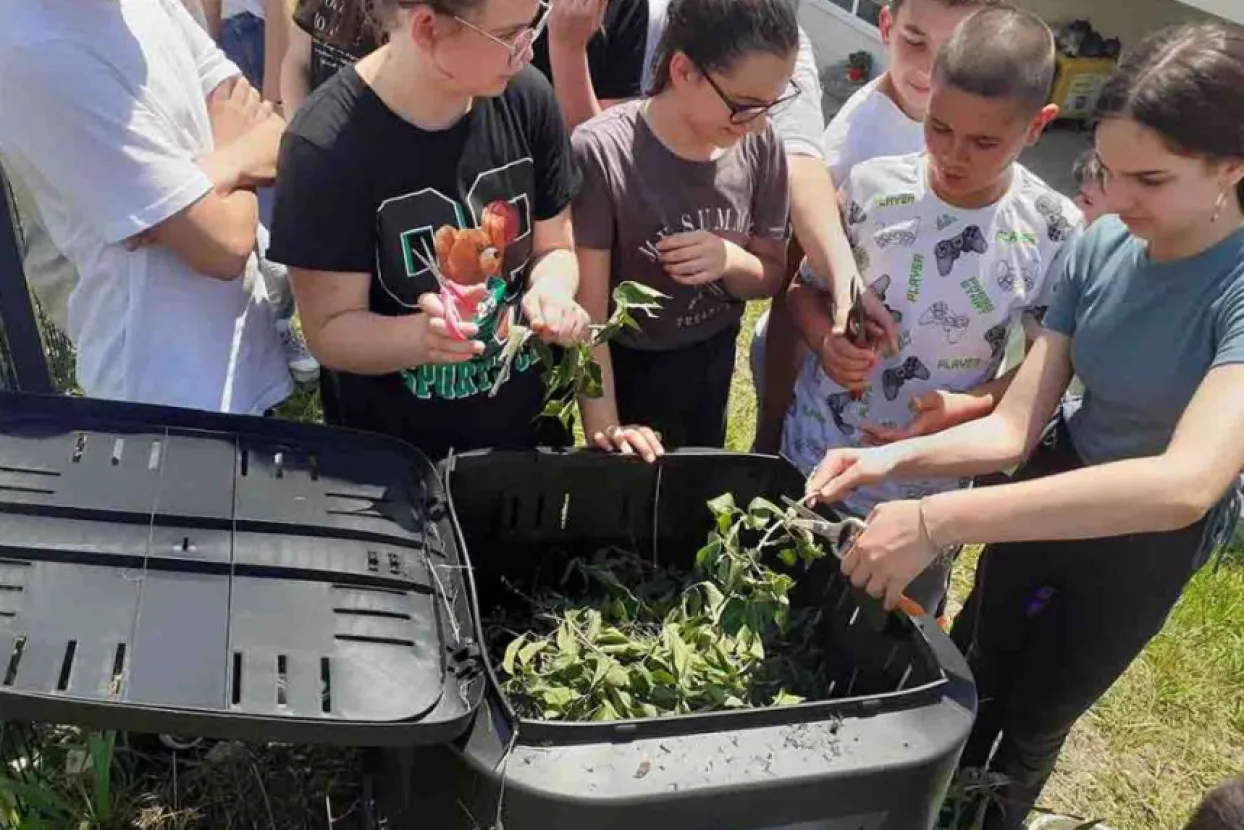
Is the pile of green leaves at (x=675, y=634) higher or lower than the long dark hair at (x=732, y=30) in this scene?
lower

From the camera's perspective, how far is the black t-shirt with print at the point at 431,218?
5.30 ft

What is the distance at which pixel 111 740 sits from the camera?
6.14 ft

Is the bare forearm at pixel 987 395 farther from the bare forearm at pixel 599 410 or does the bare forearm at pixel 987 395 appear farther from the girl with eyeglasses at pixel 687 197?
the bare forearm at pixel 599 410

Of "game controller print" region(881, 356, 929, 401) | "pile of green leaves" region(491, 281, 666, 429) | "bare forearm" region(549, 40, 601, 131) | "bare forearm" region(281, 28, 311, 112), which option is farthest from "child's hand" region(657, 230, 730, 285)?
"bare forearm" region(281, 28, 311, 112)

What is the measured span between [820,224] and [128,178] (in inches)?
47.4

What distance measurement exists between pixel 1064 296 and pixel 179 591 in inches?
57.6

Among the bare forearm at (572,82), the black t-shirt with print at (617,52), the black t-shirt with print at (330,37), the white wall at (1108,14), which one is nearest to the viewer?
the black t-shirt with print at (330,37)

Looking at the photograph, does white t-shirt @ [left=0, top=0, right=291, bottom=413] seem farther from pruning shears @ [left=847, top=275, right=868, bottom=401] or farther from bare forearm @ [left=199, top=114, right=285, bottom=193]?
pruning shears @ [left=847, top=275, right=868, bottom=401]

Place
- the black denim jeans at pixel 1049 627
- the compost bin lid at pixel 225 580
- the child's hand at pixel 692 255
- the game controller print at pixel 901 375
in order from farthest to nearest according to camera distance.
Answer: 1. the game controller print at pixel 901 375
2. the child's hand at pixel 692 255
3. the black denim jeans at pixel 1049 627
4. the compost bin lid at pixel 225 580

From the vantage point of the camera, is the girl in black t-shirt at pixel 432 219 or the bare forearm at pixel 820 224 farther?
the bare forearm at pixel 820 224

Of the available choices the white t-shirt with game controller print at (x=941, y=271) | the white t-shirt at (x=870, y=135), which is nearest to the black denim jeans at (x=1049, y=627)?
the white t-shirt with game controller print at (x=941, y=271)

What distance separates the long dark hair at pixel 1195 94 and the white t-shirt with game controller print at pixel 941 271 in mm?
414

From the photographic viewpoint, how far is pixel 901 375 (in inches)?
82.8

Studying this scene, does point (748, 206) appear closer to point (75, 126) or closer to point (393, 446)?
point (393, 446)
